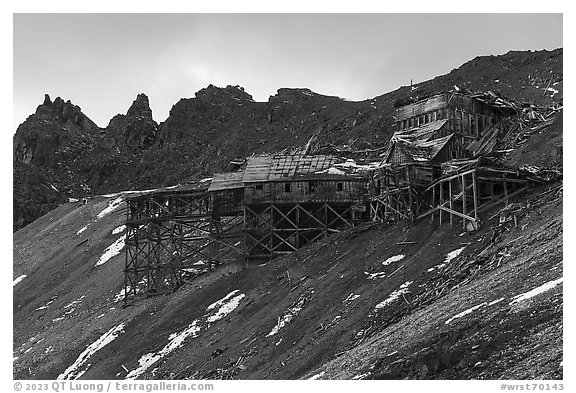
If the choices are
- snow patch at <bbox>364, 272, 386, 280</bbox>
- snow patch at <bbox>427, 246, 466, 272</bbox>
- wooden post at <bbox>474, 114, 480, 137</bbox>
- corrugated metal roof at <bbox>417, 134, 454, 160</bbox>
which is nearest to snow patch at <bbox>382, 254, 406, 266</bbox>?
snow patch at <bbox>364, 272, 386, 280</bbox>

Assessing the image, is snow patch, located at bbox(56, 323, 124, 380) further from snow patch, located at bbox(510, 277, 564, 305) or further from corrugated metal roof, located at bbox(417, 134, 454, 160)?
snow patch, located at bbox(510, 277, 564, 305)

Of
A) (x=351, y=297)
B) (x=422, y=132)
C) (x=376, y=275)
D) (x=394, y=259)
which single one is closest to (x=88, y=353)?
(x=351, y=297)

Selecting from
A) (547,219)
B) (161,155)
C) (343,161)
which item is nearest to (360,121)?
(161,155)

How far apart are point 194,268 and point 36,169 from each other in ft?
314

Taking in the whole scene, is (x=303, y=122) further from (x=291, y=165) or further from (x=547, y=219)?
(x=547, y=219)

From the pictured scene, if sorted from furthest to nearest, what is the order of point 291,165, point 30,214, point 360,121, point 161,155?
point 161,155
point 30,214
point 360,121
point 291,165

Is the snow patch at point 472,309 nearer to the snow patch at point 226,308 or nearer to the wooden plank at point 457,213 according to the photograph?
the wooden plank at point 457,213

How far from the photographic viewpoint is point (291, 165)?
243 ft

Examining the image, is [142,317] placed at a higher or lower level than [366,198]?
lower

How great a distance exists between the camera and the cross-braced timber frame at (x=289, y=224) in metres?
70.8

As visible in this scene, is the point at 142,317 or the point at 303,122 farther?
the point at 303,122

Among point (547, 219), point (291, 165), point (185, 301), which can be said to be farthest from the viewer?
point (291, 165)

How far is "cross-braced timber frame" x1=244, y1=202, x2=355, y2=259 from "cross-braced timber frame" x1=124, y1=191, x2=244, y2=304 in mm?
2217

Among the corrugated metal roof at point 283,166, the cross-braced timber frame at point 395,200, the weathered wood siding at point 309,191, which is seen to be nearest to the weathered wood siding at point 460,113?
the corrugated metal roof at point 283,166
